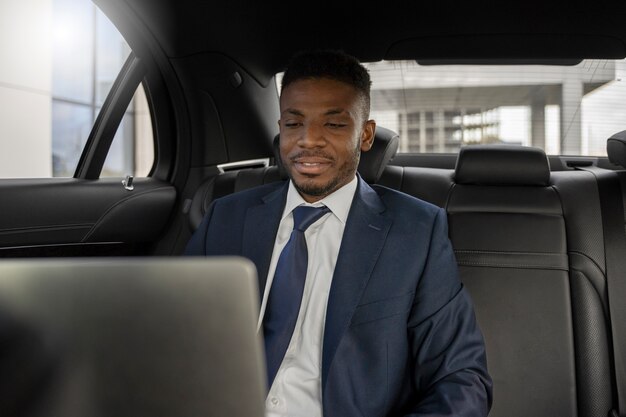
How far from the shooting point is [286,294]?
1.45m

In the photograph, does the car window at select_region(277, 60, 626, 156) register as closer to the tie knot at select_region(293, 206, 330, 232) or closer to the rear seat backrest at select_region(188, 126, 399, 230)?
the rear seat backrest at select_region(188, 126, 399, 230)

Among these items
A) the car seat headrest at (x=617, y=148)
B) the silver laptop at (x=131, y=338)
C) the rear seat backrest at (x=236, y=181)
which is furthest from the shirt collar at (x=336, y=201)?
the silver laptop at (x=131, y=338)

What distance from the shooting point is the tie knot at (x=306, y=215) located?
5.00 feet

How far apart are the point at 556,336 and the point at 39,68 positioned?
574cm

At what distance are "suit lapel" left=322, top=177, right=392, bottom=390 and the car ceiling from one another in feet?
3.31

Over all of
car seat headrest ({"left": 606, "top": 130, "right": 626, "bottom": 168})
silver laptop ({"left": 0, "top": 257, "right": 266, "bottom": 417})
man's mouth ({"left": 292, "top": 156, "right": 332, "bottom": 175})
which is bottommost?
silver laptop ({"left": 0, "top": 257, "right": 266, "bottom": 417})

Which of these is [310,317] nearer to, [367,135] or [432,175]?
[367,135]

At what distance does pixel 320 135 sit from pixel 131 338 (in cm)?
112

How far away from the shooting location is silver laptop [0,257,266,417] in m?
0.47

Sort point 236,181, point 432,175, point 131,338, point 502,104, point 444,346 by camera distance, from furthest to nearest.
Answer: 1. point 502,104
2. point 236,181
3. point 432,175
4. point 444,346
5. point 131,338

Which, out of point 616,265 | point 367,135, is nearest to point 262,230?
point 367,135

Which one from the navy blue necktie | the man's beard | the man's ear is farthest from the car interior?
the navy blue necktie

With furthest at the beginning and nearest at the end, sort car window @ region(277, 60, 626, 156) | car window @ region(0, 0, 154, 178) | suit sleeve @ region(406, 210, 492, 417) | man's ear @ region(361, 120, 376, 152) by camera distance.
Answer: car window @ region(0, 0, 154, 178) → car window @ region(277, 60, 626, 156) → man's ear @ region(361, 120, 376, 152) → suit sleeve @ region(406, 210, 492, 417)

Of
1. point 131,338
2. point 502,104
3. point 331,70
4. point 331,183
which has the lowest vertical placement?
point 131,338
